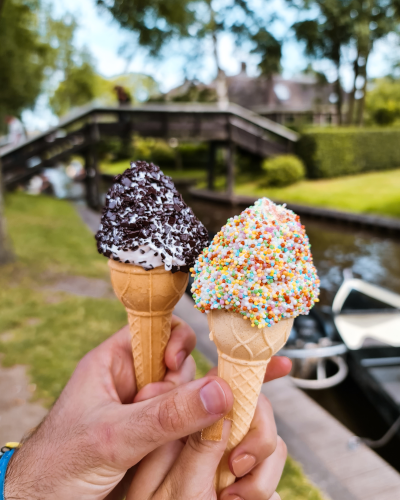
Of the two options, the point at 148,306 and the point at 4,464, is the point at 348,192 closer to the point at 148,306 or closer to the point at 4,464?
the point at 148,306

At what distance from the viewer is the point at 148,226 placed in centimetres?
181

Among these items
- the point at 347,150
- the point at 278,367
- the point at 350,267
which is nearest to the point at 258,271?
the point at 278,367

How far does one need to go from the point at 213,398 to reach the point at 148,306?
635 mm

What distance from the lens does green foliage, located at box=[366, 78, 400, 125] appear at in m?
31.9

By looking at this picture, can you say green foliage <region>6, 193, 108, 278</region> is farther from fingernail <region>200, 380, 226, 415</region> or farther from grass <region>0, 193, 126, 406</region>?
fingernail <region>200, 380, 226, 415</region>

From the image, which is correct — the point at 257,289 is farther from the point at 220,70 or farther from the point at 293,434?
the point at 220,70

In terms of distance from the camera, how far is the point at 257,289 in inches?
60.6

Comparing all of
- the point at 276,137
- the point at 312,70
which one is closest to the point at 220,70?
the point at 312,70

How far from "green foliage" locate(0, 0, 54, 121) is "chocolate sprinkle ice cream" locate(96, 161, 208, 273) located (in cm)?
1565

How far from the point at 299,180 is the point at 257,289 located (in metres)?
22.0

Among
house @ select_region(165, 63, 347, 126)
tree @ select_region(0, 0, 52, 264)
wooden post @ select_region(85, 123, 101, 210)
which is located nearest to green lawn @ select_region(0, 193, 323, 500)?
tree @ select_region(0, 0, 52, 264)

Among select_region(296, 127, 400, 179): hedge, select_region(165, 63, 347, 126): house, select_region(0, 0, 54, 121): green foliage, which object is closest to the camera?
select_region(0, 0, 54, 121): green foliage

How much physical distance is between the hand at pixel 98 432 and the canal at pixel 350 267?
4.36 m

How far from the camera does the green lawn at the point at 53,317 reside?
14.5ft
